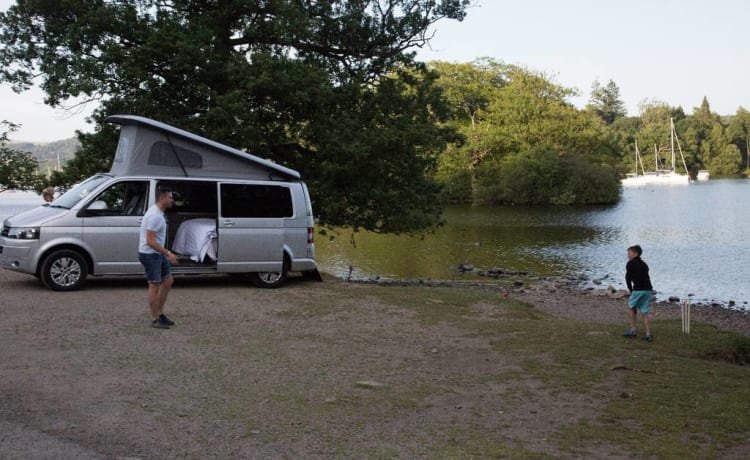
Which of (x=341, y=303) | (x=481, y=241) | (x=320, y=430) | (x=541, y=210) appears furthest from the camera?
(x=541, y=210)

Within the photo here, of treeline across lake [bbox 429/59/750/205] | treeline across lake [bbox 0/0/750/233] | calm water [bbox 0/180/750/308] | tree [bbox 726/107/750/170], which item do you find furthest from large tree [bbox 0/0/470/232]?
tree [bbox 726/107/750/170]

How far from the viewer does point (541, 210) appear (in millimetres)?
66250

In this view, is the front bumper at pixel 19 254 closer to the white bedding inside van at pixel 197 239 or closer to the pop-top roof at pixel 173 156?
the pop-top roof at pixel 173 156

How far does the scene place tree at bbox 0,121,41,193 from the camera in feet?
77.9

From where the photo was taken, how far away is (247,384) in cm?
774

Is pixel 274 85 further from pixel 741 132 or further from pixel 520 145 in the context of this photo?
pixel 741 132

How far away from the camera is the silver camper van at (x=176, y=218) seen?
12.7 meters

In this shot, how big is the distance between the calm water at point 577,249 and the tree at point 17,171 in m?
10.3

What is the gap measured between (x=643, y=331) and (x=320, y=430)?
309 inches

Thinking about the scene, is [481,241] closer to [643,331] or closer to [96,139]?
[96,139]

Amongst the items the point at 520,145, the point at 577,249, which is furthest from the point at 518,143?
the point at 577,249

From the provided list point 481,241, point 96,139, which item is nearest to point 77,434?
point 96,139

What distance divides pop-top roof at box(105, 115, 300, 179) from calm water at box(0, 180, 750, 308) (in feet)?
25.0

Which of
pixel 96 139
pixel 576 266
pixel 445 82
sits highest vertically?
pixel 445 82
